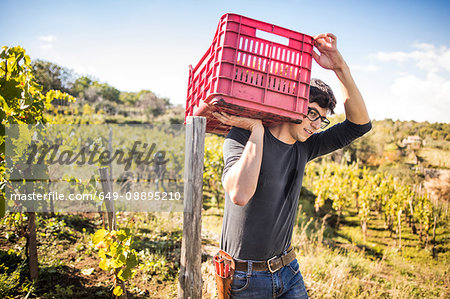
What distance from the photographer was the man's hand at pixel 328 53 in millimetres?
1626

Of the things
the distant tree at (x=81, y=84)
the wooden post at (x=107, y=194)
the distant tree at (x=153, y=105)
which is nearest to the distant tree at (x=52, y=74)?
the distant tree at (x=81, y=84)

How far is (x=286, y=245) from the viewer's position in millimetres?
1627

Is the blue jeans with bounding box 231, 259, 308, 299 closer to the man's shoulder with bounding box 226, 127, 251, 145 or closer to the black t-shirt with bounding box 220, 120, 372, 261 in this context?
the black t-shirt with bounding box 220, 120, 372, 261

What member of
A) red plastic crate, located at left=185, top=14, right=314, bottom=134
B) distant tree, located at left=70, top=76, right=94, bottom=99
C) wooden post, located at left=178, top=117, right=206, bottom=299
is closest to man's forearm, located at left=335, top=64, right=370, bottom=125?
red plastic crate, located at left=185, top=14, right=314, bottom=134

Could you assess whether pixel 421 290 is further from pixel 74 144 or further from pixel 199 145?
pixel 74 144

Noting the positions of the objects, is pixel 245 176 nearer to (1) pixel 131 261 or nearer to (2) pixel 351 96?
(2) pixel 351 96

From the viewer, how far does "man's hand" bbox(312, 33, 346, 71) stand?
1626 mm

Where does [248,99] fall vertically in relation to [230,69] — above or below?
below

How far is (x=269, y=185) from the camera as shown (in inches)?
58.0

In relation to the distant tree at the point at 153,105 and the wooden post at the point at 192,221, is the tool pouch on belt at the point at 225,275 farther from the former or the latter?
the distant tree at the point at 153,105

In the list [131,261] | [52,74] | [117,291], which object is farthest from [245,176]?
[52,74]

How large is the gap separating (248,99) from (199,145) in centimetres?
68

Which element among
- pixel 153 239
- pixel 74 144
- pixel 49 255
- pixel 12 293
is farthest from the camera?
pixel 74 144

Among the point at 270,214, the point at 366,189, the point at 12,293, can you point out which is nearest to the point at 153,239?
the point at 12,293
